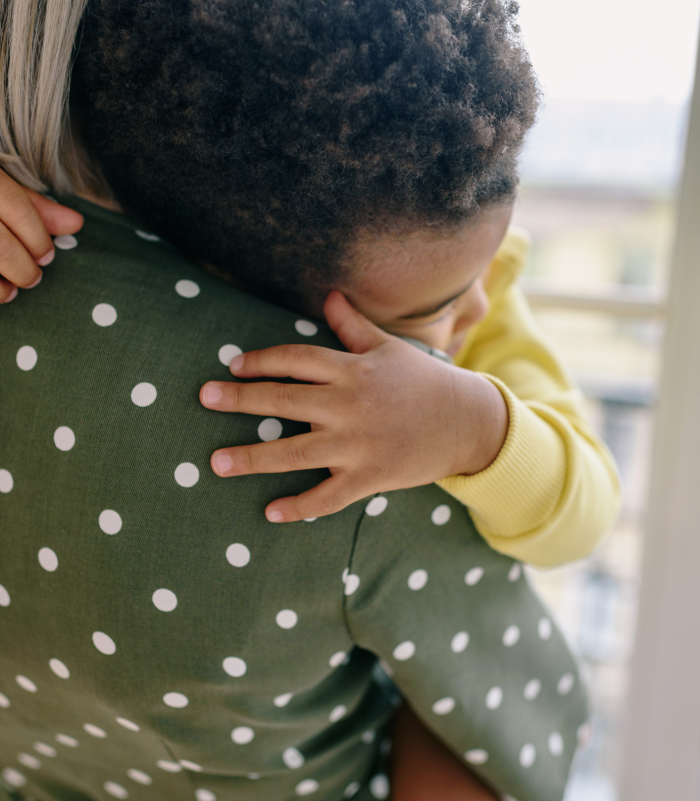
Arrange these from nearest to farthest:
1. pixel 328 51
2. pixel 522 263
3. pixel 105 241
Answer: pixel 328 51 < pixel 105 241 < pixel 522 263

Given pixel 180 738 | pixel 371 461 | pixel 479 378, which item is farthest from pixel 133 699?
pixel 479 378

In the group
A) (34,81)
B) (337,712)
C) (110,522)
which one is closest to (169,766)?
(337,712)

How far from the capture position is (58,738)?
600 millimetres

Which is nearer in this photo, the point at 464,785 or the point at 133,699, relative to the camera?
the point at 133,699

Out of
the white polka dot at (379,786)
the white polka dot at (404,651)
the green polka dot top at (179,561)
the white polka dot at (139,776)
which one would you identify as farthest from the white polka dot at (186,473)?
the white polka dot at (379,786)

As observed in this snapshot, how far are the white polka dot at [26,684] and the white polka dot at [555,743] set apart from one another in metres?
0.51

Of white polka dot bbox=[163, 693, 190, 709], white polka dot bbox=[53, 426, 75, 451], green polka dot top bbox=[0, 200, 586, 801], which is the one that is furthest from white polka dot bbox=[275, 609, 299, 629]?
white polka dot bbox=[53, 426, 75, 451]

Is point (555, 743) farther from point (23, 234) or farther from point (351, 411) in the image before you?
point (23, 234)

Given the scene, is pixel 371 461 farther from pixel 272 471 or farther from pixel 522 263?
pixel 522 263

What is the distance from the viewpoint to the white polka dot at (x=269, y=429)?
48 centimetres

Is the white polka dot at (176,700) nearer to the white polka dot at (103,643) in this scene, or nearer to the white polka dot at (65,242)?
the white polka dot at (103,643)

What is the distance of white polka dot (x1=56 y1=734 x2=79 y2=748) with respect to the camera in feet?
1.95

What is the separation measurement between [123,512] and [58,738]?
0.29 metres

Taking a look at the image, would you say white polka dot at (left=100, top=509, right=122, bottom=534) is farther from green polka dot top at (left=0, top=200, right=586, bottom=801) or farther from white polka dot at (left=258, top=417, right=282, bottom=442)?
white polka dot at (left=258, top=417, right=282, bottom=442)
